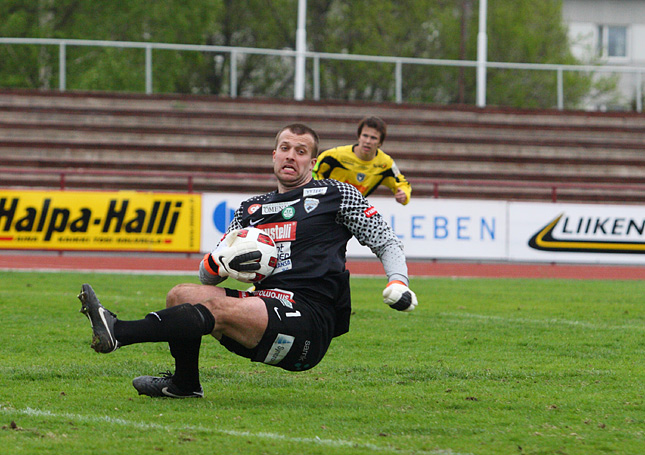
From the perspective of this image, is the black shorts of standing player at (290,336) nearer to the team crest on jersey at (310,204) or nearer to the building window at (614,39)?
the team crest on jersey at (310,204)

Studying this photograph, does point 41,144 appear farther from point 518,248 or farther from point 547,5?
point 547,5

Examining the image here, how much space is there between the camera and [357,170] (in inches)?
428

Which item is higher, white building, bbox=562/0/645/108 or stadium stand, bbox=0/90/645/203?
white building, bbox=562/0/645/108

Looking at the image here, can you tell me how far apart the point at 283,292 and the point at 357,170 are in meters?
6.00

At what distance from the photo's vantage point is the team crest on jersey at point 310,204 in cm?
519

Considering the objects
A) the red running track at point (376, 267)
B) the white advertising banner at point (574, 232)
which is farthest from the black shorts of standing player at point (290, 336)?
the white advertising banner at point (574, 232)

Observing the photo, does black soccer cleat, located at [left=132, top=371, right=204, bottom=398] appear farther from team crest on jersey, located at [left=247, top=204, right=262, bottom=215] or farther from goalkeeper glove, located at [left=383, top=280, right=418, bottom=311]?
goalkeeper glove, located at [left=383, top=280, right=418, bottom=311]

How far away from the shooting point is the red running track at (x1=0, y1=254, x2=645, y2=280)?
51.3ft

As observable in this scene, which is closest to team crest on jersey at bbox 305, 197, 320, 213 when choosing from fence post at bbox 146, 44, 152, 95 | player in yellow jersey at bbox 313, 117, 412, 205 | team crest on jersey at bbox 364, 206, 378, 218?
team crest on jersey at bbox 364, 206, 378, 218

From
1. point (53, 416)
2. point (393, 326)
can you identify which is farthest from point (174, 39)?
point (53, 416)

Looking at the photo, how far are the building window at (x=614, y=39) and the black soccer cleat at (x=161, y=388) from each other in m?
49.1

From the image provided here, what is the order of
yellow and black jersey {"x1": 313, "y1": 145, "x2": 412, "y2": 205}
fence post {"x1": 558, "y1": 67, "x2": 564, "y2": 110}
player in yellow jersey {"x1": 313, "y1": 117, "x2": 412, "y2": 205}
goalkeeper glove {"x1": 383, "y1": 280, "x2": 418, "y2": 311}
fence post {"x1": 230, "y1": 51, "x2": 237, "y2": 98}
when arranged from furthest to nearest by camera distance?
fence post {"x1": 558, "y1": 67, "x2": 564, "y2": 110} < fence post {"x1": 230, "y1": 51, "x2": 237, "y2": 98} < yellow and black jersey {"x1": 313, "y1": 145, "x2": 412, "y2": 205} < player in yellow jersey {"x1": 313, "y1": 117, "x2": 412, "y2": 205} < goalkeeper glove {"x1": 383, "y1": 280, "x2": 418, "y2": 311}

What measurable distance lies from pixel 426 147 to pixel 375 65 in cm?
666

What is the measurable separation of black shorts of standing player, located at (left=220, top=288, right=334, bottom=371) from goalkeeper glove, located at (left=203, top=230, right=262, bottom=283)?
0.44 ft
